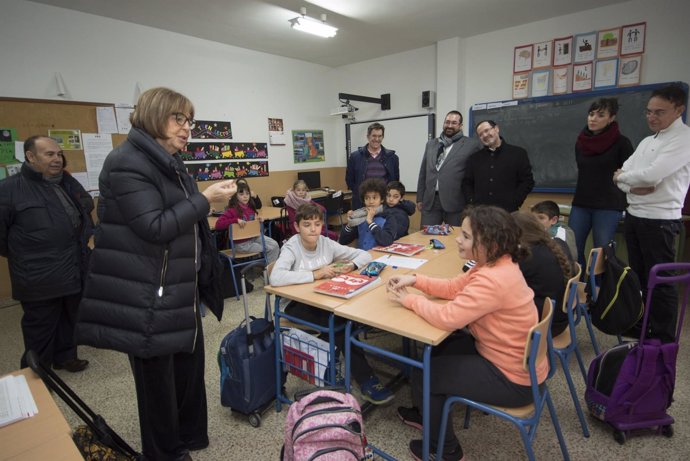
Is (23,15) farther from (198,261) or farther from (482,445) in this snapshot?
(482,445)

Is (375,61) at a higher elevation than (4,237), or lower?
higher

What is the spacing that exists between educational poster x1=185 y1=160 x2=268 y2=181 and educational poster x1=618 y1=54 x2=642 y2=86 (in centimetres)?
463

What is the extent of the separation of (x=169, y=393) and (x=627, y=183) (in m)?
2.75

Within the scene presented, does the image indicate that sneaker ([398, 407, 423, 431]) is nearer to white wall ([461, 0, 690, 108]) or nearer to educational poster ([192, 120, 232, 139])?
educational poster ([192, 120, 232, 139])

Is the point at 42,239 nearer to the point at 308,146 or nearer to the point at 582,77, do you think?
the point at 308,146

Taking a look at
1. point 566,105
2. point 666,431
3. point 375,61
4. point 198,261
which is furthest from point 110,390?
point 375,61

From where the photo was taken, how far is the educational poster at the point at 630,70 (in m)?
3.94

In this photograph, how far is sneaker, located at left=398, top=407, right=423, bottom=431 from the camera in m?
1.82

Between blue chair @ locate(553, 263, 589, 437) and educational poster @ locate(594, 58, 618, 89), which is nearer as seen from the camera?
blue chair @ locate(553, 263, 589, 437)

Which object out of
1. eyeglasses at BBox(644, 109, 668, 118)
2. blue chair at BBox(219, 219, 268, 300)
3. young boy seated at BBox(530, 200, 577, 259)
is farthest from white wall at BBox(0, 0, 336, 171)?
eyeglasses at BBox(644, 109, 668, 118)

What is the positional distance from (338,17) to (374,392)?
4027mm

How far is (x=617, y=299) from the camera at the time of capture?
1.86m

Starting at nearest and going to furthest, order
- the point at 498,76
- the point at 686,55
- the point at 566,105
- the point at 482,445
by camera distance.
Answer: the point at 482,445, the point at 686,55, the point at 566,105, the point at 498,76

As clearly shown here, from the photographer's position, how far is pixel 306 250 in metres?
2.17
